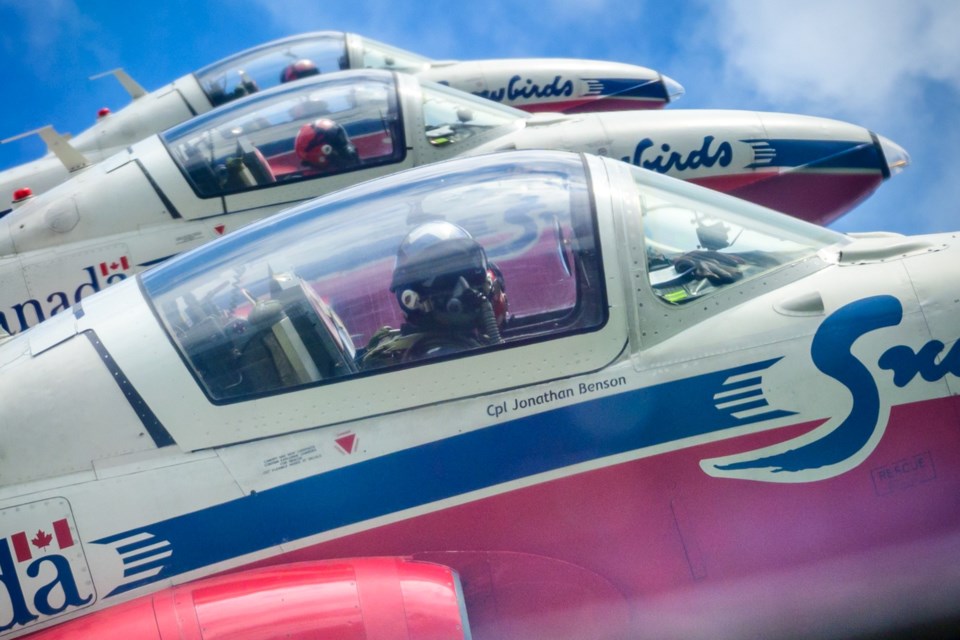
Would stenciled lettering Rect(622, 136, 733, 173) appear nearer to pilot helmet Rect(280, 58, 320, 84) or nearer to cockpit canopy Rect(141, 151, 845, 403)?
cockpit canopy Rect(141, 151, 845, 403)

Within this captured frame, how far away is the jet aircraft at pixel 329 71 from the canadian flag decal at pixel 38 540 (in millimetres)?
8217

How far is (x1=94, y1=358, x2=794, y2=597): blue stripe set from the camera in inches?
113

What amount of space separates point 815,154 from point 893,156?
60cm

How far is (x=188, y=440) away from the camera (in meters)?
2.95

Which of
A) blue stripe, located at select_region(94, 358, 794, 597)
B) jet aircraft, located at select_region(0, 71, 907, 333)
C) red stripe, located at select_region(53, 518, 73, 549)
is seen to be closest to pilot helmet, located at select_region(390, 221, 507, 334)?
blue stripe, located at select_region(94, 358, 794, 597)

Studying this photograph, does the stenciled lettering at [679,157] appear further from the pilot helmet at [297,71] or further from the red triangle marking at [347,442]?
the red triangle marking at [347,442]

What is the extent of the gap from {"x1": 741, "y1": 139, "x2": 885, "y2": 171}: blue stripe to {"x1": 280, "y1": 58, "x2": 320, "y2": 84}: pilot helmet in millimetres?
5308

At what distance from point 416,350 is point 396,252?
1.21ft

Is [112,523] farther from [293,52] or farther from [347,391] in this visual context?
[293,52]

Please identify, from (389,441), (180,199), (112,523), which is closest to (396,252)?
(389,441)

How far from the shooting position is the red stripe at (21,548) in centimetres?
285

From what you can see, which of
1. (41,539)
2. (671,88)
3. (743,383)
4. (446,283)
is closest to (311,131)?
(446,283)

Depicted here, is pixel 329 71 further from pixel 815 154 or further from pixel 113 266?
pixel 815 154

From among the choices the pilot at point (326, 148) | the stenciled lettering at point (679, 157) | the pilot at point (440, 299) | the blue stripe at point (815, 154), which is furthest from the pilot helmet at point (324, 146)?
the pilot at point (440, 299)
